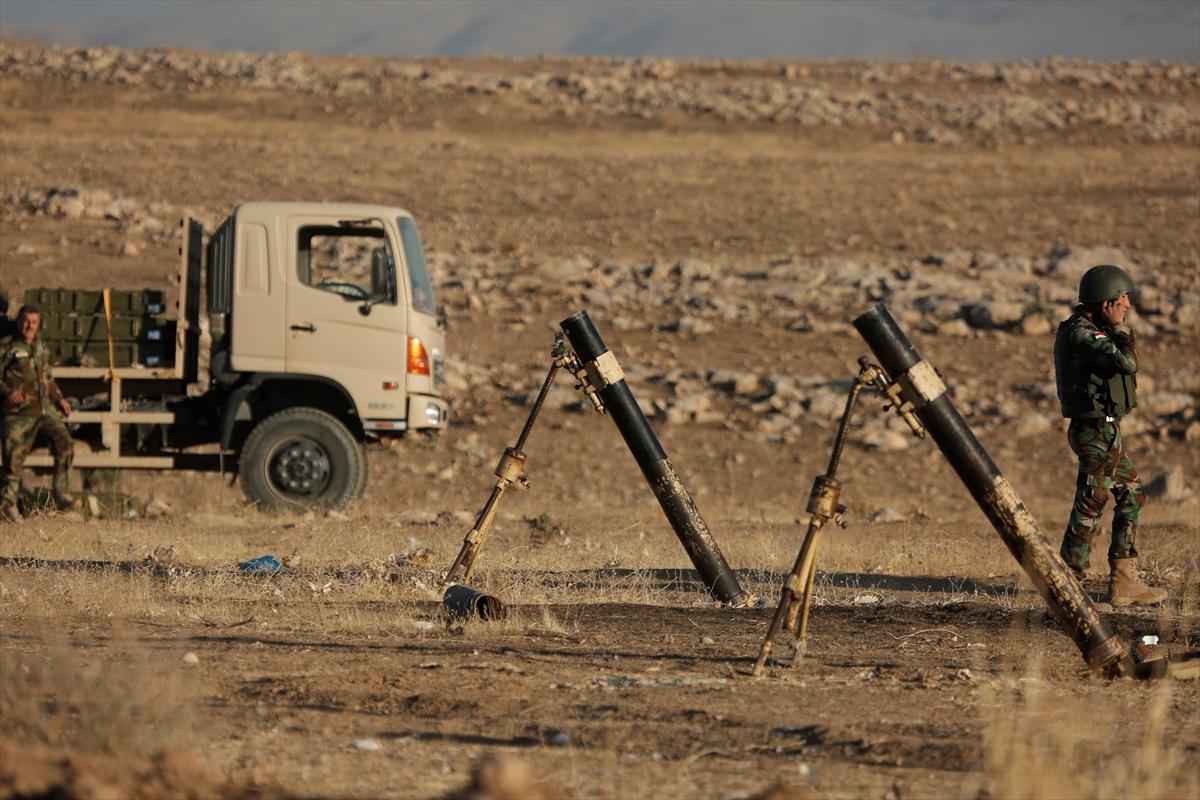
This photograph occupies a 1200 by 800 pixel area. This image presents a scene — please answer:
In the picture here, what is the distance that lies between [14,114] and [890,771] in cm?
3602

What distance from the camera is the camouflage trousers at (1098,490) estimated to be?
8953 mm

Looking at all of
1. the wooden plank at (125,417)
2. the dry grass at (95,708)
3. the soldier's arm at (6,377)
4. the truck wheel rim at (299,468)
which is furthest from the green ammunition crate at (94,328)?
the dry grass at (95,708)

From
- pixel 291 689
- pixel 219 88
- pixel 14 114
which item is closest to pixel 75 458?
pixel 291 689

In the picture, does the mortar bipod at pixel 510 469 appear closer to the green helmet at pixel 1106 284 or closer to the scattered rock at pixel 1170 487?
the green helmet at pixel 1106 284

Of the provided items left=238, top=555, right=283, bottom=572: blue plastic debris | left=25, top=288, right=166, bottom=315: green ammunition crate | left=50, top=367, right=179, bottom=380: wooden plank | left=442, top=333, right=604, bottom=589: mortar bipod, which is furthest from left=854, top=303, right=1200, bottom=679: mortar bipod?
left=25, top=288, right=166, bottom=315: green ammunition crate

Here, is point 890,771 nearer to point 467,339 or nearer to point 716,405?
point 716,405

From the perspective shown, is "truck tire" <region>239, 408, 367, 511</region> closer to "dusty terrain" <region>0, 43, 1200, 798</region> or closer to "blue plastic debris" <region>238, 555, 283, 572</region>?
"dusty terrain" <region>0, 43, 1200, 798</region>

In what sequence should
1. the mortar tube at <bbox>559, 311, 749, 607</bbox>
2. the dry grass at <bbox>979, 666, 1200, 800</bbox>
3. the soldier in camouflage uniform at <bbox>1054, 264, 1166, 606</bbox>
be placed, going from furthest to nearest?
the soldier in camouflage uniform at <bbox>1054, 264, 1166, 606</bbox> < the mortar tube at <bbox>559, 311, 749, 607</bbox> < the dry grass at <bbox>979, 666, 1200, 800</bbox>

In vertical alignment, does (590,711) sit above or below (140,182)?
below

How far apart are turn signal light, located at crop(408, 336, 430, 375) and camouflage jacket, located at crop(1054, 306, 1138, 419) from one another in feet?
24.0

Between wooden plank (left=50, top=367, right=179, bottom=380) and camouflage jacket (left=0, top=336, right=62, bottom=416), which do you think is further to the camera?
wooden plank (left=50, top=367, right=179, bottom=380)

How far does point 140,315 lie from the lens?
14789mm

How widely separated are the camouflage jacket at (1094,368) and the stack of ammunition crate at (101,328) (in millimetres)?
8931

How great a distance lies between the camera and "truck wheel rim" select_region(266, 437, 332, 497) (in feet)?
49.2
